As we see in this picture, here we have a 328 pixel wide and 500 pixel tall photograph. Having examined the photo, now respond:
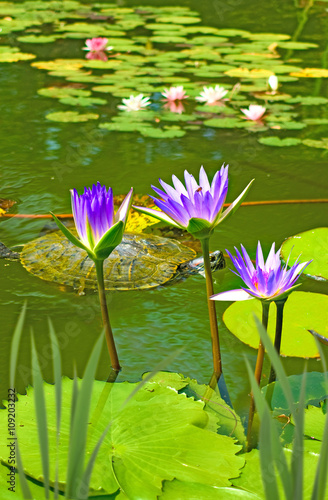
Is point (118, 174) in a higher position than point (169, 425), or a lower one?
higher

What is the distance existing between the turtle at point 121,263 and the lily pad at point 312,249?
29 cm

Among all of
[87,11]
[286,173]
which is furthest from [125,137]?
[87,11]

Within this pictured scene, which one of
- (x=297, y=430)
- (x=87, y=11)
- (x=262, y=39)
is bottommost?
(x=297, y=430)

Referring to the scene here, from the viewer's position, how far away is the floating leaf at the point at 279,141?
11.6ft

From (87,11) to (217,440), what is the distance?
6.78 m

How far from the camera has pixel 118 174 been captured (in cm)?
322

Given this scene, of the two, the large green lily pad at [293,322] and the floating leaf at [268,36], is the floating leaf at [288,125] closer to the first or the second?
the large green lily pad at [293,322]

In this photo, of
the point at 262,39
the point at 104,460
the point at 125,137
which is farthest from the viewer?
the point at 262,39

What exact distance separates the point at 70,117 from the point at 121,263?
190cm

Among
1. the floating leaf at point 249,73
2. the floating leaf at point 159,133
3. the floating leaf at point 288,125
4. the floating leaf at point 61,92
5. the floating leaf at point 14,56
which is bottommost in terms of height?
the floating leaf at point 159,133

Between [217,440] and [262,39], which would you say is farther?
[262,39]

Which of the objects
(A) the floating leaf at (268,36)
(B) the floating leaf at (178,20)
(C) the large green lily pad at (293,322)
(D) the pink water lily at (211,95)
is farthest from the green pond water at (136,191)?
(B) the floating leaf at (178,20)

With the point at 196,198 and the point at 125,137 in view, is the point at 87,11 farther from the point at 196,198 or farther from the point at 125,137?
the point at 196,198

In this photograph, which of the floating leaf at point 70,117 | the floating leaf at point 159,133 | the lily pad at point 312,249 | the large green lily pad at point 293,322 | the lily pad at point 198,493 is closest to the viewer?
the lily pad at point 198,493
